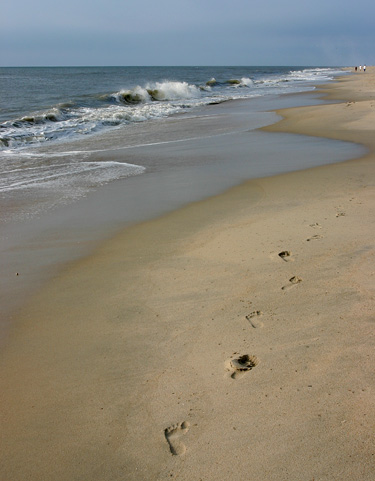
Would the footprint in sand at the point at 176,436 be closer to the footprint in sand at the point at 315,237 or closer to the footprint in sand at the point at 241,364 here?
the footprint in sand at the point at 241,364

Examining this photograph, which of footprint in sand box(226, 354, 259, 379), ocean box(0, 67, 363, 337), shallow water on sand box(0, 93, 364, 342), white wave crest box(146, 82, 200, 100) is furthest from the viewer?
white wave crest box(146, 82, 200, 100)

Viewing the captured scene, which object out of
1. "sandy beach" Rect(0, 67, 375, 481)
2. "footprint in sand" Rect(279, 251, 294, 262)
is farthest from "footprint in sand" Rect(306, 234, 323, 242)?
"footprint in sand" Rect(279, 251, 294, 262)

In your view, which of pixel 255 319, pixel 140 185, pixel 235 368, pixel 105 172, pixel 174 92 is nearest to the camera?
pixel 235 368

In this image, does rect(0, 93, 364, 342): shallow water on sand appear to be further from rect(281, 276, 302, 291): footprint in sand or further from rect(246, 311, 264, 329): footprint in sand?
rect(281, 276, 302, 291): footprint in sand

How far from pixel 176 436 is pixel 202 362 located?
583mm

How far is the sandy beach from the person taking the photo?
6.64 ft

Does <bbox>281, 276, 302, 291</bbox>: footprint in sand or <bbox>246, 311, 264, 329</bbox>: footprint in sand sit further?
<bbox>281, 276, 302, 291</bbox>: footprint in sand

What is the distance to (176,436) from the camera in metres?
2.14

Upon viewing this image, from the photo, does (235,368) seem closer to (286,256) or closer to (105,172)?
(286,256)

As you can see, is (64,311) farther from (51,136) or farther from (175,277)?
(51,136)

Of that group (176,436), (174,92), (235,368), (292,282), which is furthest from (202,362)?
(174,92)

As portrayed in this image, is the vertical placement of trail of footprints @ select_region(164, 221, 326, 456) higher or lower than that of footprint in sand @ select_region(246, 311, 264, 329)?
lower

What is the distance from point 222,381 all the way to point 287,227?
2.57 meters

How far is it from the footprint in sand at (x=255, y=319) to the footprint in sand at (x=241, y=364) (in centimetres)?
35
